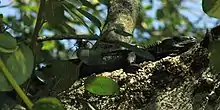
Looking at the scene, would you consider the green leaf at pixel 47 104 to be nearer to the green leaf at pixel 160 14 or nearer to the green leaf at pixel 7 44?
the green leaf at pixel 7 44

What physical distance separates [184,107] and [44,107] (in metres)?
0.29

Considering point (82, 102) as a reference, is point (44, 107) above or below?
above

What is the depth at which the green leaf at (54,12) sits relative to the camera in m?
0.60

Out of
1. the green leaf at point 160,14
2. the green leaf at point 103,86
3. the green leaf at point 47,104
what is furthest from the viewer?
the green leaf at point 160,14

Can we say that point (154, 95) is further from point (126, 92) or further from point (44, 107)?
point (44, 107)

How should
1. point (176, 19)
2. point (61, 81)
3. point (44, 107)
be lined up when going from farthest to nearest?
1. point (176, 19)
2. point (61, 81)
3. point (44, 107)

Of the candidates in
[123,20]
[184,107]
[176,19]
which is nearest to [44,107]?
[184,107]

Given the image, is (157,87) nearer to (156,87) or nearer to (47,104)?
(156,87)

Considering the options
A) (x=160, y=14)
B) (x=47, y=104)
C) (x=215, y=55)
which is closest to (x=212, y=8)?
(x=215, y=55)

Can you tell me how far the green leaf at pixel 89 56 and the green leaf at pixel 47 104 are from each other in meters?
0.17

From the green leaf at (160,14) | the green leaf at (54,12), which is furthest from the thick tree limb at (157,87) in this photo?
the green leaf at (160,14)

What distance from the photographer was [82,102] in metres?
0.74

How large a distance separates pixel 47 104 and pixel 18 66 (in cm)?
4

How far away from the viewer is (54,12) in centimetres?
62
